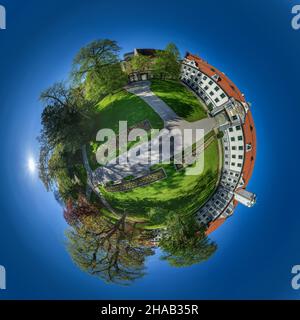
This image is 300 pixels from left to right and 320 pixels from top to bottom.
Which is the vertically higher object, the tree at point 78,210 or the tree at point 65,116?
the tree at point 65,116

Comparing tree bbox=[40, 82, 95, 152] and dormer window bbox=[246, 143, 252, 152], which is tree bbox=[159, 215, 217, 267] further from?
tree bbox=[40, 82, 95, 152]

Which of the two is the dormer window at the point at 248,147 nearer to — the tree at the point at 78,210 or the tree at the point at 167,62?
the tree at the point at 167,62

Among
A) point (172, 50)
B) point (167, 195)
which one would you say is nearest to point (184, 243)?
point (167, 195)

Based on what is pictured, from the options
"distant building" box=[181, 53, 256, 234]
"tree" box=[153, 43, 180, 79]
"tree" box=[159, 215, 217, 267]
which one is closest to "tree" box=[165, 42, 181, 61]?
"tree" box=[153, 43, 180, 79]

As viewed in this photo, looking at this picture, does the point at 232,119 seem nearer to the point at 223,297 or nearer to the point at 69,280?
the point at 223,297

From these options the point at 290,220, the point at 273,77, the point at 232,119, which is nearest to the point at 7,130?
the point at 232,119

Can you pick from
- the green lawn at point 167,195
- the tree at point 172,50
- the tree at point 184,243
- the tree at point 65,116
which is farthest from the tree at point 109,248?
the tree at point 172,50
